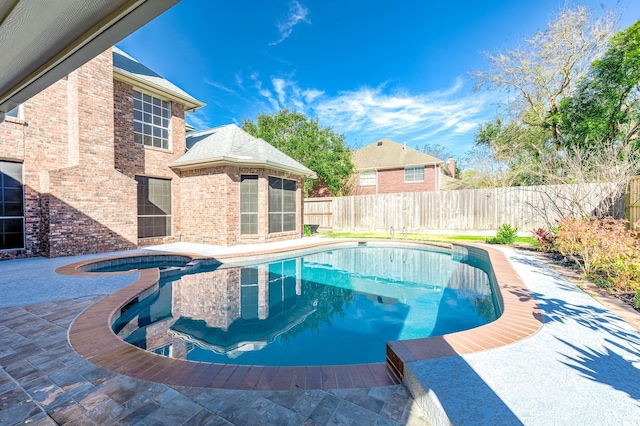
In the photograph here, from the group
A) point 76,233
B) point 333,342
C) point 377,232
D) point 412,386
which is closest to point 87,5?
point 412,386

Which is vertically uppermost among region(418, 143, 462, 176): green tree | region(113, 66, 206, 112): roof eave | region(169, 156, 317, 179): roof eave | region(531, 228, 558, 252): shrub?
region(418, 143, 462, 176): green tree

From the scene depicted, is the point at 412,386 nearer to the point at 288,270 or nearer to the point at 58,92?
the point at 288,270

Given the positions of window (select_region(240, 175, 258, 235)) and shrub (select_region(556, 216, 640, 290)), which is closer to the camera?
shrub (select_region(556, 216, 640, 290))

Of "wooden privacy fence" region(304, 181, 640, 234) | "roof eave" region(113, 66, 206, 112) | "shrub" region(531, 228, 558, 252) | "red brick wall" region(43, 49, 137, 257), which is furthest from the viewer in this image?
"wooden privacy fence" region(304, 181, 640, 234)

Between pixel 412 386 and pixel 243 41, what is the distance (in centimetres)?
1934

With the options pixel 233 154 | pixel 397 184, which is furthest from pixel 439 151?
pixel 233 154

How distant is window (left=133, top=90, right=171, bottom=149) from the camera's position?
36.7 feet

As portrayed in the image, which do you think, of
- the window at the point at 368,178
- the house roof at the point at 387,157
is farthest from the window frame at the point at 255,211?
the window at the point at 368,178

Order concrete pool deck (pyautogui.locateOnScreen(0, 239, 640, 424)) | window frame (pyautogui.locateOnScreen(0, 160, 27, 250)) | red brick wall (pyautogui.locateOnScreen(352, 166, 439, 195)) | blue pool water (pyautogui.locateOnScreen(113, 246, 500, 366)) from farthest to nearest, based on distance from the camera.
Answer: red brick wall (pyautogui.locateOnScreen(352, 166, 439, 195)) < window frame (pyautogui.locateOnScreen(0, 160, 27, 250)) < blue pool water (pyautogui.locateOnScreen(113, 246, 500, 366)) < concrete pool deck (pyautogui.locateOnScreen(0, 239, 640, 424))

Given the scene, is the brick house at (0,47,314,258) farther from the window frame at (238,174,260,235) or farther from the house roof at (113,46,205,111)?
the window frame at (238,174,260,235)

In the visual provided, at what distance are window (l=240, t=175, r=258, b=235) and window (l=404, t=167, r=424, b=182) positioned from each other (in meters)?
14.8

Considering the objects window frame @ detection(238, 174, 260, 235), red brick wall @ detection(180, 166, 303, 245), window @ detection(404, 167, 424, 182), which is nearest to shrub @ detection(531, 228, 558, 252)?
red brick wall @ detection(180, 166, 303, 245)

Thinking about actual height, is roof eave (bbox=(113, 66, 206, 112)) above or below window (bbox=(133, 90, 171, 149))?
above

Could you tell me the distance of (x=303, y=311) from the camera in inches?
213
